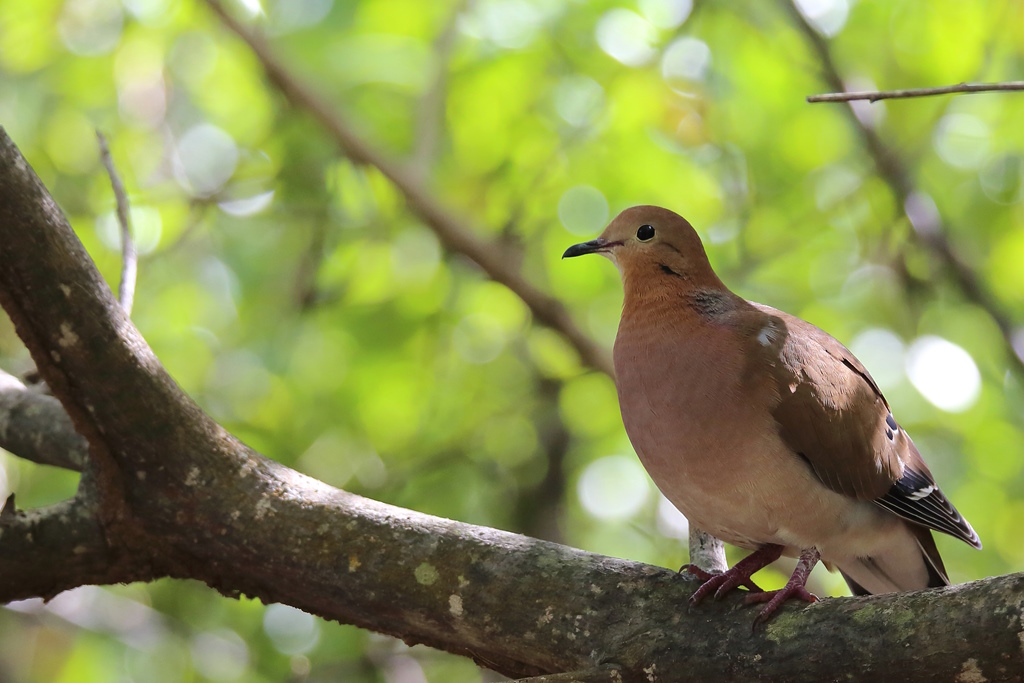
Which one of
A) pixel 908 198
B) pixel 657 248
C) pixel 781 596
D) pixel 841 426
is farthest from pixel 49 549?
pixel 908 198

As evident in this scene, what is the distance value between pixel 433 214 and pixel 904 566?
2529 mm

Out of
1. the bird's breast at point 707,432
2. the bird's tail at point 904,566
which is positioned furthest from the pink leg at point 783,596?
the bird's tail at point 904,566

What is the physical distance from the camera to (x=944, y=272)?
4.70 meters

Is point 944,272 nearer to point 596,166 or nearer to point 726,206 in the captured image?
point 726,206

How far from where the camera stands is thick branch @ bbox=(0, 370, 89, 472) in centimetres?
305

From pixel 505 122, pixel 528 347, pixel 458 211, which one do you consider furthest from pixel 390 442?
pixel 505 122

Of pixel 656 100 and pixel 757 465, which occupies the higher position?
pixel 656 100

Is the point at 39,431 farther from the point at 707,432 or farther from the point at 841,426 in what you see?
the point at 841,426

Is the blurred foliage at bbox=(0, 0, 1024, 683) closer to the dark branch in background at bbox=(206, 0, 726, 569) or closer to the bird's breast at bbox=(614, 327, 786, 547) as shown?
the dark branch in background at bbox=(206, 0, 726, 569)

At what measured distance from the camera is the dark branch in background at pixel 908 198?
4418mm

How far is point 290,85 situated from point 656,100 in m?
1.91

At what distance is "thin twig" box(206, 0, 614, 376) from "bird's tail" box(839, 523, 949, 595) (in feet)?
5.09

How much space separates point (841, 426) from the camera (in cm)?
276

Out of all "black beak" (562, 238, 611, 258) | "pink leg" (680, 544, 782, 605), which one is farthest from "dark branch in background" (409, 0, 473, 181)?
"pink leg" (680, 544, 782, 605)
